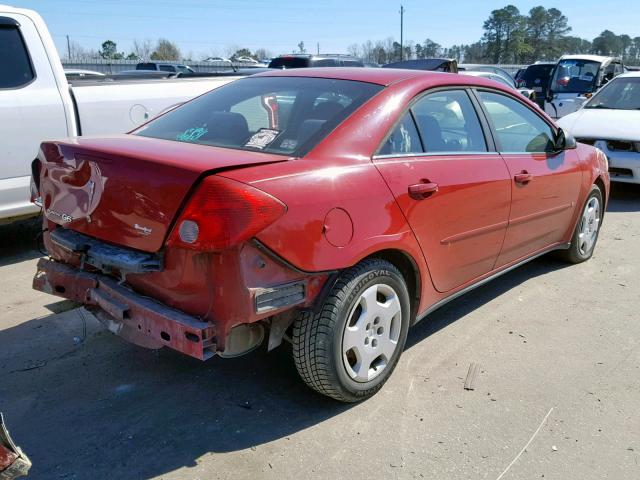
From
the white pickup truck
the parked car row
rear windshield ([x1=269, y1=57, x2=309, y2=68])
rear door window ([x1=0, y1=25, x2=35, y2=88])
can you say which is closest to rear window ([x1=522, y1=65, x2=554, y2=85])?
rear windshield ([x1=269, y1=57, x2=309, y2=68])

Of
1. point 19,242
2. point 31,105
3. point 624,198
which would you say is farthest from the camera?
point 624,198

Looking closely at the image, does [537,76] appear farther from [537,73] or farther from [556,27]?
[556,27]

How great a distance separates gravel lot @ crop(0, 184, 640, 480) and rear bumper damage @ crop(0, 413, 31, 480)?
16.7 inches

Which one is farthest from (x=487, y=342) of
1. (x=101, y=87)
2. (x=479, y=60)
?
(x=479, y=60)

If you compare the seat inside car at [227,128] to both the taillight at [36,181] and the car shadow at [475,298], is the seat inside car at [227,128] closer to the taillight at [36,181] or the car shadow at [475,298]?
the taillight at [36,181]

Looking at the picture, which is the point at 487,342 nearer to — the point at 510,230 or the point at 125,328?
the point at 510,230

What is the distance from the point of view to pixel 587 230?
5.43 meters

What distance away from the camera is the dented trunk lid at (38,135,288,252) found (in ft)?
8.52

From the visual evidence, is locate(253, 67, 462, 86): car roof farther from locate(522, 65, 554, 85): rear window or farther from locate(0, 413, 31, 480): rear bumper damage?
locate(522, 65, 554, 85): rear window

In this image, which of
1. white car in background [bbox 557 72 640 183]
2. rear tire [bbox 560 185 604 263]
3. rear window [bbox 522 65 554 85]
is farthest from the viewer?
rear window [bbox 522 65 554 85]

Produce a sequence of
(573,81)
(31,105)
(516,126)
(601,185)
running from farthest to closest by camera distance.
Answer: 1. (573,81)
2. (601,185)
3. (31,105)
4. (516,126)

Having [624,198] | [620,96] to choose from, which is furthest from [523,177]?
[620,96]

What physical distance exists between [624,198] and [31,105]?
24.6ft

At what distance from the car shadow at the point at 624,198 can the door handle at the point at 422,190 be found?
5.40m
